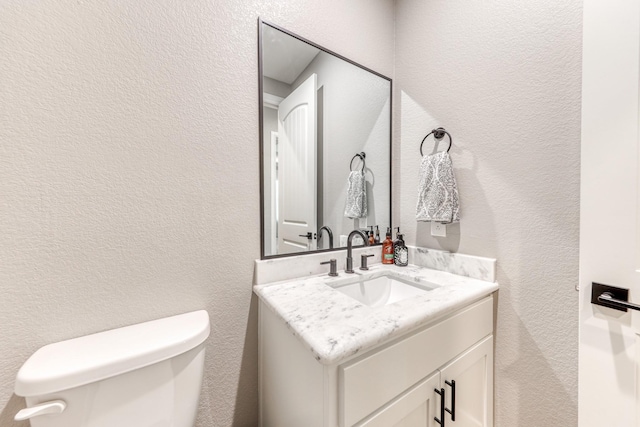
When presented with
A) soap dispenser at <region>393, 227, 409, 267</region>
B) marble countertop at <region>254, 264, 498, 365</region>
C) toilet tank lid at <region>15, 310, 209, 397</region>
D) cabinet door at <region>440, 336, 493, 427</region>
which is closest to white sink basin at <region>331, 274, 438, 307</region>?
marble countertop at <region>254, 264, 498, 365</region>

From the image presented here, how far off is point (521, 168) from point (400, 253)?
66 centimetres

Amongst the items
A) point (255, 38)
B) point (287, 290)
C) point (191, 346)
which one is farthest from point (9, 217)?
point (255, 38)

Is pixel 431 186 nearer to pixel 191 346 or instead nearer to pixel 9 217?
pixel 191 346

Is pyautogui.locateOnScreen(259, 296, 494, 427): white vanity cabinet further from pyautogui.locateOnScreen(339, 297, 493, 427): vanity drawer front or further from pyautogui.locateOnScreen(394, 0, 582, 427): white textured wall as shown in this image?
pyautogui.locateOnScreen(394, 0, 582, 427): white textured wall

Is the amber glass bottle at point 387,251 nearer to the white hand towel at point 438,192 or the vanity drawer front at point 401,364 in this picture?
the white hand towel at point 438,192

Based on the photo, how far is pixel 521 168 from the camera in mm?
1028

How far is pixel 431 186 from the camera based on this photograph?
1237mm

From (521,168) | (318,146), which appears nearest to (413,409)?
(521,168)

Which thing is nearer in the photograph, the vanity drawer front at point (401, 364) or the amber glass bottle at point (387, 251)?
the vanity drawer front at point (401, 364)

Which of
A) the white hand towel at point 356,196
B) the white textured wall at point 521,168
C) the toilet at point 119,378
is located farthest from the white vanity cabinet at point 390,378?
the white hand towel at point 356,196

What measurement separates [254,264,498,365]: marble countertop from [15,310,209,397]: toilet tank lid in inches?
11.3

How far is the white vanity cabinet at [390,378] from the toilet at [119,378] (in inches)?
11.1

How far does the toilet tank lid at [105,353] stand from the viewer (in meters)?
0.59

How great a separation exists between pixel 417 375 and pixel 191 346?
70cm
